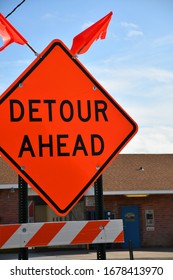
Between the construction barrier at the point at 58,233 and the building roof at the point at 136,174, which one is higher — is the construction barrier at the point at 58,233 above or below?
below

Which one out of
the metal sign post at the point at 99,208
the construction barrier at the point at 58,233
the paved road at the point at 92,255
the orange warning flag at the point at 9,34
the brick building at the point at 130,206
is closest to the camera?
the construction barrier at the point at 58,233

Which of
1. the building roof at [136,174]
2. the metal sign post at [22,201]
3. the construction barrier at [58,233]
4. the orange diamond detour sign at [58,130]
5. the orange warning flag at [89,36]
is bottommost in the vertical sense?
the construction barrier at [58,233]

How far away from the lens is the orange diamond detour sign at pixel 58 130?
153 inches

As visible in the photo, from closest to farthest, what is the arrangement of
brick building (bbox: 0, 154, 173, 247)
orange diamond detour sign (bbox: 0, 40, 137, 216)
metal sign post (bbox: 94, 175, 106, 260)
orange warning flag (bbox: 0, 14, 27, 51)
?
orange diamond detour sign (bbox: 0, 40, 137, 216), metal sign post (bbox: 94, 175, 106, 260), orange warning flag (bbox: 0, 14, 27, 51), brick building (bbox: 0, 154, 173, 247)

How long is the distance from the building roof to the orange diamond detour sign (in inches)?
975

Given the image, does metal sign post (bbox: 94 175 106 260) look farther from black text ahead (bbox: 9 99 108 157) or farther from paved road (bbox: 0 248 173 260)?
paved road (bbox: 0 248 173 260)

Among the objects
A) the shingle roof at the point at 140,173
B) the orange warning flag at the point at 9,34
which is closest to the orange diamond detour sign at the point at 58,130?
the orange warning flag at the point at 9,34

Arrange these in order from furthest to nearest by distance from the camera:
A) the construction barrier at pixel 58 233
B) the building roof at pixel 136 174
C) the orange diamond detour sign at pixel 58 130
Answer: the building roof at pixel 136 174
the orange diamond detour sign at pixel 58 130
the construction barrier at pixel 58 233

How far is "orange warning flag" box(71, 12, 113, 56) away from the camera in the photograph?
423 cm

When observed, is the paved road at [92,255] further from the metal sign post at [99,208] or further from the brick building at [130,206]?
the metal sign post at [99,208]

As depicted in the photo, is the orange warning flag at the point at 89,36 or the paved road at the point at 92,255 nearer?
the orange warning flag at the point at 89,36

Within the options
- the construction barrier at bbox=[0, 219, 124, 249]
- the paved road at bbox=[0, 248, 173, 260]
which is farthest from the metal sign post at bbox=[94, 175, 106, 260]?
the paved road at bbox=[0, 248, 173, 260]

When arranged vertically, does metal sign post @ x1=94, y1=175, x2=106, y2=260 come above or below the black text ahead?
below
